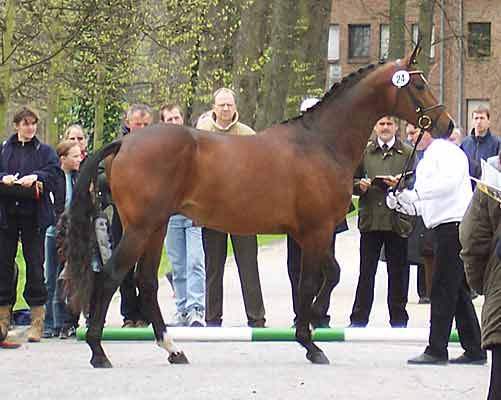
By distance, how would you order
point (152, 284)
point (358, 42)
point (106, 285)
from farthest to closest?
point (358, 42)
point (152, 284)
point (106, 285)

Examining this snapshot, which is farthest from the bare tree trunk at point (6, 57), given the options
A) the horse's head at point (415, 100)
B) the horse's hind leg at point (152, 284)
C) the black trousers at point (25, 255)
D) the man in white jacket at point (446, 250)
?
the man in white jacket at point (446, 250)

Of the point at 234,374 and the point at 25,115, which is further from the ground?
the point at 25,115

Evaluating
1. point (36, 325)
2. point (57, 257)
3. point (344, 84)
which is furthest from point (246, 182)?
point (57, 257)

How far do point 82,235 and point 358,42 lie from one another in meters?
62.2

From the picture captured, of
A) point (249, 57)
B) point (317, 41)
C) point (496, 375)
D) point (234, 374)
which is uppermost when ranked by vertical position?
point (317, 41)

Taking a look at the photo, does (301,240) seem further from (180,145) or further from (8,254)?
(8,254)

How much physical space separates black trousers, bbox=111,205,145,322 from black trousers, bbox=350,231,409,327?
7.23 feet

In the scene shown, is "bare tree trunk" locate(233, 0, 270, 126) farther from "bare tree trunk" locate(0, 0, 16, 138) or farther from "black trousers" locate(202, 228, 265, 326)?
"black trousers" locate(202, 228, 265, 326)

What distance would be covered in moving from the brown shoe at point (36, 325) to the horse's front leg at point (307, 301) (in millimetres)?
2745

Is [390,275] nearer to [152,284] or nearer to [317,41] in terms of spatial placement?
[152,284]

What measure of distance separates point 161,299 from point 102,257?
410cm

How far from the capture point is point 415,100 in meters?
11.5

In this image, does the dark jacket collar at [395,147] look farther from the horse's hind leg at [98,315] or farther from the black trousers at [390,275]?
the horse's hind leg at [98,315]

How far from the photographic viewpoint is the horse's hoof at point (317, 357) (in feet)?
36.2
